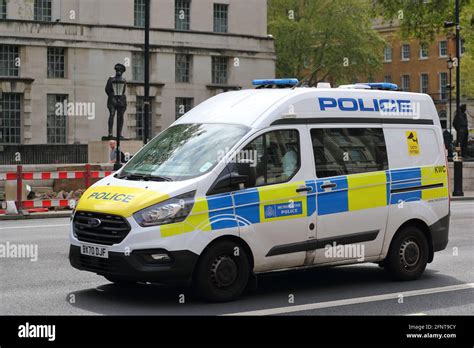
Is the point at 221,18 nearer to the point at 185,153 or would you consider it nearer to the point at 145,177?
the point at 185,153

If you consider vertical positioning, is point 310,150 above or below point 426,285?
above

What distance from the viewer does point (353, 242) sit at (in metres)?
10.8

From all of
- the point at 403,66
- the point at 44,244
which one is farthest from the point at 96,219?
the point at 403,66

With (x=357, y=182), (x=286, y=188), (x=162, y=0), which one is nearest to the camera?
(x=286, y=188)

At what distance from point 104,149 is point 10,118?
18.5 metres

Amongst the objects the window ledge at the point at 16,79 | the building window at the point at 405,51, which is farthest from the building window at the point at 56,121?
the building window at the point at 405,51

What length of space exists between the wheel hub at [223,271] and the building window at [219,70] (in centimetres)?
5122

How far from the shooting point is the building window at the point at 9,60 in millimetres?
52344

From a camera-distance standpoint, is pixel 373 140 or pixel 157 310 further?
pixel 373 140

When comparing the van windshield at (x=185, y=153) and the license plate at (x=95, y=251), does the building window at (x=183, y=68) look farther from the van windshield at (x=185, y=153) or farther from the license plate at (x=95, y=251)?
the license plate at (x=95, y=251)

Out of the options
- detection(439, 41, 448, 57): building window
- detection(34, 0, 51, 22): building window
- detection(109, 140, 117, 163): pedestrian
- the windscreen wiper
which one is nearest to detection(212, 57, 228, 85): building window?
detection(34, 0, 51, 22): building window

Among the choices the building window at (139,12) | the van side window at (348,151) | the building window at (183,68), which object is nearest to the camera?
the van side window at (348,151)

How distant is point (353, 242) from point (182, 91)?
160ft
